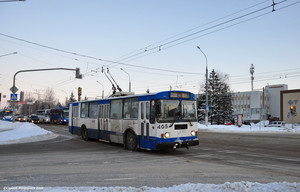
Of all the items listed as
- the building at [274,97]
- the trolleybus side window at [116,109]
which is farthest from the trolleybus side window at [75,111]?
the building at [274,97]

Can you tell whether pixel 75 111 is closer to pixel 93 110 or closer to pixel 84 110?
pixel 84 110

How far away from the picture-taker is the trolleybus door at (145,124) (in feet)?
39.7

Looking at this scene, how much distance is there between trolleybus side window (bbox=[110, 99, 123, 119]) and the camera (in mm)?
14359

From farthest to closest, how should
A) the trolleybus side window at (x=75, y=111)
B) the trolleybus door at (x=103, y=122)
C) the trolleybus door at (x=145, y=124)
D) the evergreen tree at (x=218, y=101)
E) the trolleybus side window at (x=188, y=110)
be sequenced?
the evergreen tree at (x=218, y=101) → the trolleybus side window at (x=75, y=111) → the trolleybus door at (x=103, y=122) → the trolleybus side window at (x=188, y=110) → the trolleybus door at (x=145, y=124)

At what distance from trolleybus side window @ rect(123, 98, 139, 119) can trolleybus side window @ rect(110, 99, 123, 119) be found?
538mm

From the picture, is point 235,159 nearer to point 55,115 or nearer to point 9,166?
point 9,166

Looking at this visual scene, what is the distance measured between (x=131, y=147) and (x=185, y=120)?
116 inches

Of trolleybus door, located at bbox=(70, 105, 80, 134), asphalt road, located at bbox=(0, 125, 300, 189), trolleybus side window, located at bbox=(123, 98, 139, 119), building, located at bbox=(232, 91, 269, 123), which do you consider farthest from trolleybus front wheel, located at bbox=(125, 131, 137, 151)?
building, located at bbox=(232, 91, 269, 123)

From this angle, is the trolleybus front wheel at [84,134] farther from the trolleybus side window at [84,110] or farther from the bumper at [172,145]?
the bumper at [172,145]

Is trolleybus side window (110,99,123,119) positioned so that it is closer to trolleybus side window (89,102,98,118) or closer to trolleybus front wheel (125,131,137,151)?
trolleybus front wheel (125,131,137,151)

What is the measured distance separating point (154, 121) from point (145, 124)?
2.36ft

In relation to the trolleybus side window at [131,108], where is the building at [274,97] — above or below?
above

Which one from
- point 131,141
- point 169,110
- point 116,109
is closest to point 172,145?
point 169,110

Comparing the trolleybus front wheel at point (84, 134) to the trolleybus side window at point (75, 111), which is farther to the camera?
the trolleybus side window at point (75, 111)
